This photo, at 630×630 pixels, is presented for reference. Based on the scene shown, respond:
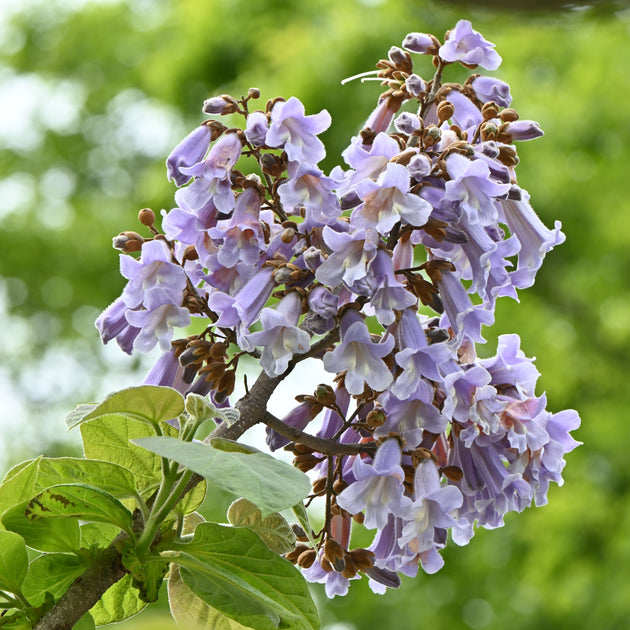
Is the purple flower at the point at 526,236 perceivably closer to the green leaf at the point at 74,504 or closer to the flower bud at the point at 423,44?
the flower bud at the point at 423,44

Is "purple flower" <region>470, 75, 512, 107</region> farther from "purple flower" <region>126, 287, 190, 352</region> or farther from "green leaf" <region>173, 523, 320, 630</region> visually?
"green leaf" <region>173, 523, 320, 630</region>

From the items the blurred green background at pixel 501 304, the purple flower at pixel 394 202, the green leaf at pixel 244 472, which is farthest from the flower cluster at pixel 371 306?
the blurred green background at pixel 501 304

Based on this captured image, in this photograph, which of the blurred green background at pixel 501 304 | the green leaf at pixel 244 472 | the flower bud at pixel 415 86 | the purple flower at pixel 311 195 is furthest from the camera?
the blurred green background at pixel 501 304

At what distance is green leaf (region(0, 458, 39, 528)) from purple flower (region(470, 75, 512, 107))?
21.7 inches

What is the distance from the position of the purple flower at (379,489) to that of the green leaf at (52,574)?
22 cm

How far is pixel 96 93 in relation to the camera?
9938 mm

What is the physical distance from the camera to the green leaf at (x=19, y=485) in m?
0.74

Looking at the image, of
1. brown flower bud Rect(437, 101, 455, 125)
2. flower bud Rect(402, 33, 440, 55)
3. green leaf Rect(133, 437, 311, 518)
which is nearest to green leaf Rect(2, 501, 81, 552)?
green leaf Rect(133, 437, 311, 518)

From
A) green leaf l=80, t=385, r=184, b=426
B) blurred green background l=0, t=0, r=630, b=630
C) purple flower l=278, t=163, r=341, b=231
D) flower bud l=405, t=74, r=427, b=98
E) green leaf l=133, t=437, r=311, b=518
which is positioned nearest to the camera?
green leaf l=133, t=437, r=311, b=518

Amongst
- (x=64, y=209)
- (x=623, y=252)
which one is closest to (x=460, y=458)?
(x=623, y=252)

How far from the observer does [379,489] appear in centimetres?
81

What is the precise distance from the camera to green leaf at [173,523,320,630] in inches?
28.1

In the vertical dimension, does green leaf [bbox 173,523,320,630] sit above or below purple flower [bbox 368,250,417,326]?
below

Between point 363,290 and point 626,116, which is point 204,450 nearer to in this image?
point 363,290
